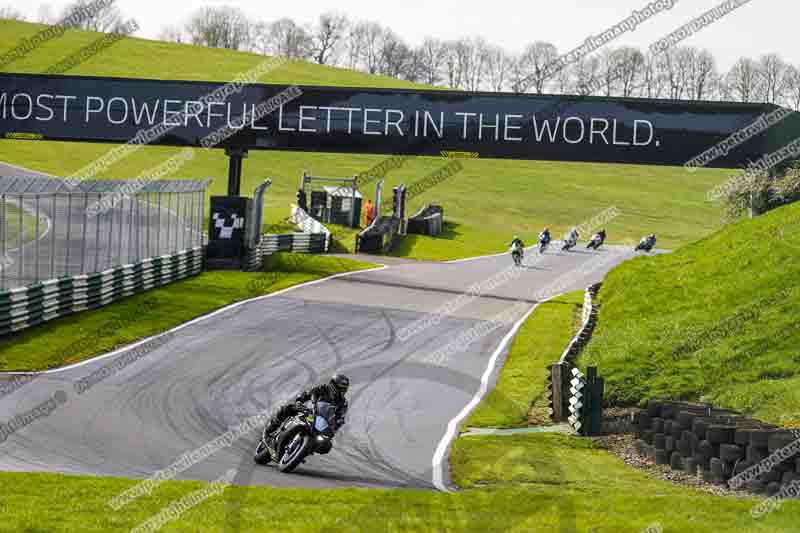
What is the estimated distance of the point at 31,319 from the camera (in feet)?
77.9

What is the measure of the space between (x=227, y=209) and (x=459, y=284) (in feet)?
26.2

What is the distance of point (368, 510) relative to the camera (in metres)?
11.2

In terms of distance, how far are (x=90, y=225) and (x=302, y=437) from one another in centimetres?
1656

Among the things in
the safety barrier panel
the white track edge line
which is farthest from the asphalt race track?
the safety barrier panel

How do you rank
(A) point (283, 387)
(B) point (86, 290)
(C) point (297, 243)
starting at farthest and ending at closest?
(C) point (297, 243), (B) point (86, 290), (A) point (283, 387)

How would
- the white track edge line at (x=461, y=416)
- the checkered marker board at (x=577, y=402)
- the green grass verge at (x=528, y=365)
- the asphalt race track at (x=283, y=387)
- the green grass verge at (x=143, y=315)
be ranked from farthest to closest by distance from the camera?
the green grass verge at (x=143, y=315) → the green grass verge at (x=528, y=365) → the checkered marker board at (x=577, y=402) → the white track edge line at (x=461, y=416) → the asphalt race track at (x=283, y=387)

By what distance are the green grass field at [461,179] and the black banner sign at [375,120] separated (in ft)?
57.9

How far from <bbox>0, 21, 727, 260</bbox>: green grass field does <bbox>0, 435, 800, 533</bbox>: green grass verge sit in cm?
3738

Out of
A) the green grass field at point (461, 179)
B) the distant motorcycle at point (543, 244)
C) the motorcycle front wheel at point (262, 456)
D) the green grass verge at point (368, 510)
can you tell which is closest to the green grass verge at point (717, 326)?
the green grass verge at point (368, 510)

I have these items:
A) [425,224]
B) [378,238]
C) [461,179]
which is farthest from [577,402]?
[461,179]

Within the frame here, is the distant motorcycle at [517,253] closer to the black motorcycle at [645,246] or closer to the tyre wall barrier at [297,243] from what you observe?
the tyre wall barrier at [297,243]

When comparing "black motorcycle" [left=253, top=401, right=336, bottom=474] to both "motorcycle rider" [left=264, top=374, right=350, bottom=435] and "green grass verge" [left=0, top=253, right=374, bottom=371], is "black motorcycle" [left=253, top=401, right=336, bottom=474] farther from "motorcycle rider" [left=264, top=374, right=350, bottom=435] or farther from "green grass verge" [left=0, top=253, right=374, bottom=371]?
"green grass verge" [left=0, top=253, right=374, bottom=371]

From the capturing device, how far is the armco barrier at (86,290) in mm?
23031

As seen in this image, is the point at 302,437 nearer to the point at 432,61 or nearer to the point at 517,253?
the point at 517,253
